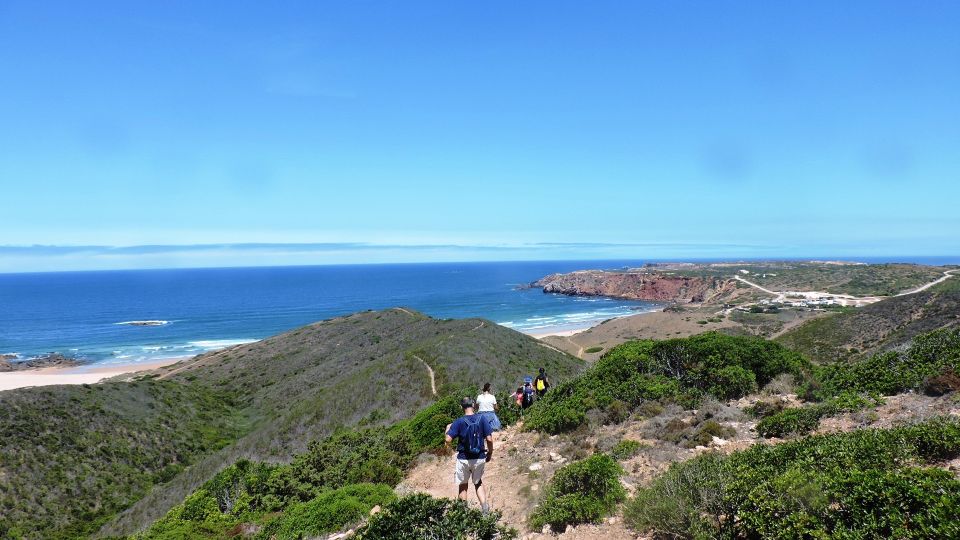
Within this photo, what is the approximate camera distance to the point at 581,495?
7.49 meters

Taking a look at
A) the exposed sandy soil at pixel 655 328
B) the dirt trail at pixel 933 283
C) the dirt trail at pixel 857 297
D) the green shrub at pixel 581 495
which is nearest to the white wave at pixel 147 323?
the exposed sandy soil at pixel 655 328

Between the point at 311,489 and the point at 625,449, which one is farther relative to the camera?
the point at 311,489

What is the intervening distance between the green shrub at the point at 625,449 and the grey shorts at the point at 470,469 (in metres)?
3.22

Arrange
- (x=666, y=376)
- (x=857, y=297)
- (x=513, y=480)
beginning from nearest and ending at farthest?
(x=513, y=480)
(x=666, y=376)
(x=857, y=297)

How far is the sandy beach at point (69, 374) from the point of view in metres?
49.2

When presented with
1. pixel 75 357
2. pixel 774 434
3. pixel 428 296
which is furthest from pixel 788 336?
pixel 428 296

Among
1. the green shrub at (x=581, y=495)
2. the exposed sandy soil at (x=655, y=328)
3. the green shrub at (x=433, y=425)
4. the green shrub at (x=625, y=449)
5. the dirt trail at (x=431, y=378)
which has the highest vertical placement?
the green shrub at (x=581, y=495)

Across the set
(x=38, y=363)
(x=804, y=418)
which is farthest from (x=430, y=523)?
(x=38, y=363)

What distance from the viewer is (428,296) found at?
134000 mm

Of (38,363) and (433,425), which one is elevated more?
(433,425)

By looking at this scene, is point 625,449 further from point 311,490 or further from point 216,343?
point 216,343

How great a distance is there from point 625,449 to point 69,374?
66316mm

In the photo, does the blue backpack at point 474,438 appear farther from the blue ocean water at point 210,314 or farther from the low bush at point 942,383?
the blue ocean water at point 210,314

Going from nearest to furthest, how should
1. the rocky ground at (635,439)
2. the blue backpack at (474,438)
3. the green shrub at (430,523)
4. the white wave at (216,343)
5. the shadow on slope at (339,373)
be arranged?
the green shrub at (430,523) → the blue backpack at (474,438) → the rocky ground at (635,439) → the shadow on slope at (339,373) → the white wave at (216,343)
